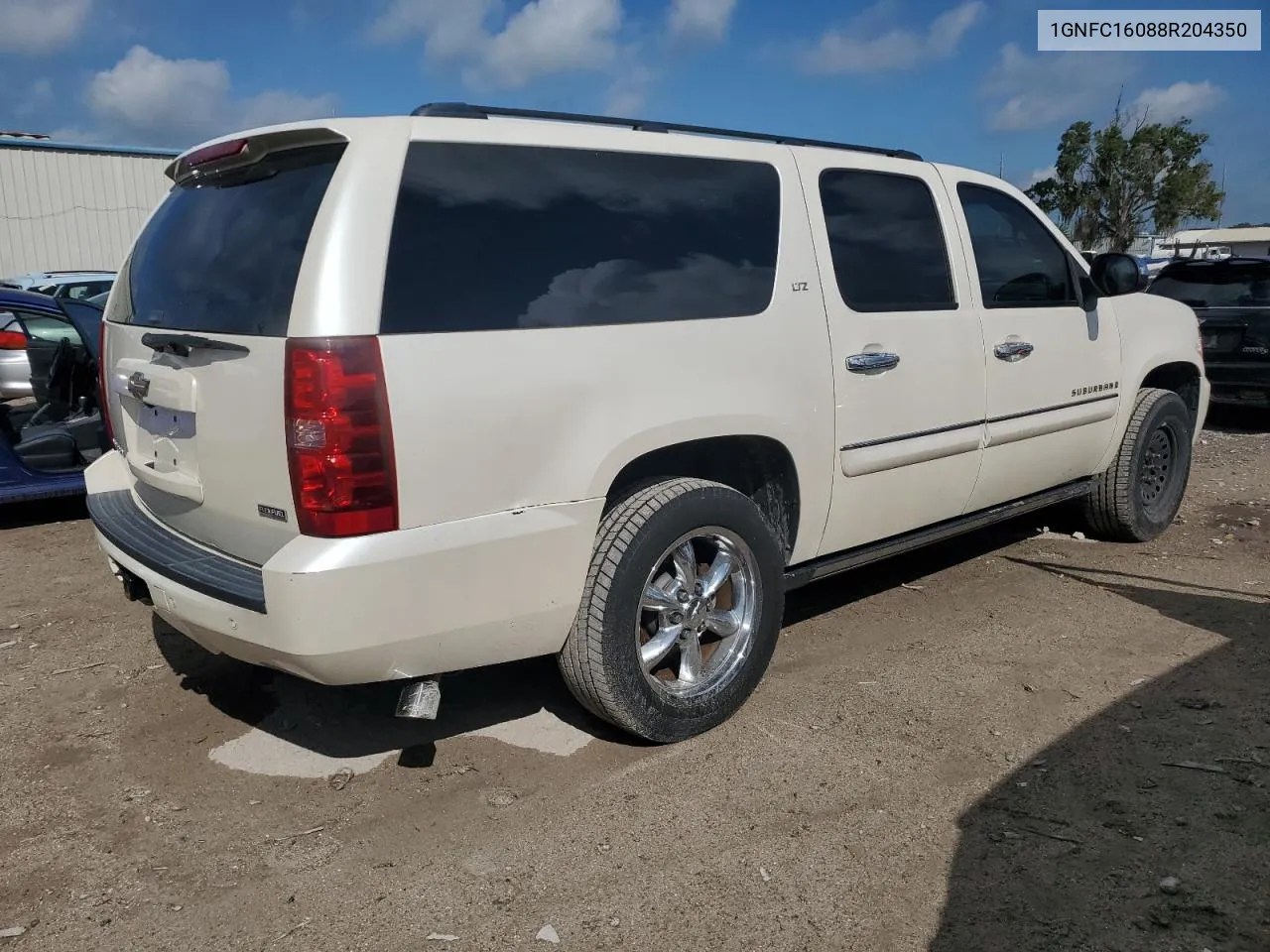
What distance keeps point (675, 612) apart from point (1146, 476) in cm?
366

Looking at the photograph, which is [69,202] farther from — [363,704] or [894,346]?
[894,346]

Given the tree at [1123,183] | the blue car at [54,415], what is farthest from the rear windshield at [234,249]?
the tree at [1123,183]

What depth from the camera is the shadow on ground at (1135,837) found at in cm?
254

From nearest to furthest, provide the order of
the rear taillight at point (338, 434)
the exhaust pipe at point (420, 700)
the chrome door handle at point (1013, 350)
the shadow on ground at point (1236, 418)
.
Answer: the rear taillight at point (338, 434), the exhaust pipe at point (420, 700), the chrome door handle at point (1013, 350), the shadow on ground at point (1236, 418)

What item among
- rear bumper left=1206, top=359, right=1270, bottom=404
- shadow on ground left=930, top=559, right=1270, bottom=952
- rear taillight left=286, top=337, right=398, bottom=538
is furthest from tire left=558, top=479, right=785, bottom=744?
rear bumper left=1206, top=359, right=1270, bottom=404

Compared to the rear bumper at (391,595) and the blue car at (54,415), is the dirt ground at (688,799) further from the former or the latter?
the blue car at (54,415)

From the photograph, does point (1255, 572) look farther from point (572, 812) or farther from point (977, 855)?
point (572, 812)

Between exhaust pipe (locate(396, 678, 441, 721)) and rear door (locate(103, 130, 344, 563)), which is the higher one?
rear door (locate(103, 130, 344, 563))

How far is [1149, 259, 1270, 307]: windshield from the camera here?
977cm

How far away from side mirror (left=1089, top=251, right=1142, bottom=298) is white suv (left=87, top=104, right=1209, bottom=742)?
3.08 ft

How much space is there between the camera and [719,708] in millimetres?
3588

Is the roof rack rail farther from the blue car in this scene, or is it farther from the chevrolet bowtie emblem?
the blue car

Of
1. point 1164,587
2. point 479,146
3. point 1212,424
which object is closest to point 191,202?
point 479,146

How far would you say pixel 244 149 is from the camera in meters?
3.08
